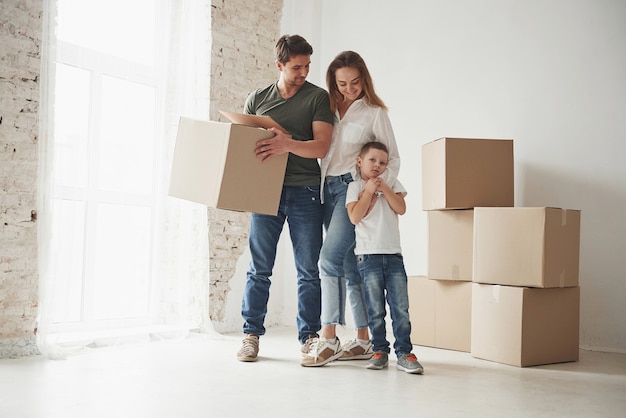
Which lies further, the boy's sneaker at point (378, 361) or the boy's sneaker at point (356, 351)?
the boy's sneaker at point (356, 351)

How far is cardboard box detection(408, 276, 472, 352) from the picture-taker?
3.06 metres

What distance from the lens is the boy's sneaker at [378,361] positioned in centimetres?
250

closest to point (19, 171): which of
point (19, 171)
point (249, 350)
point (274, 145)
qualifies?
point (19, 171)

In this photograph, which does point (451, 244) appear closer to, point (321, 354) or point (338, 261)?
point (338, 261)

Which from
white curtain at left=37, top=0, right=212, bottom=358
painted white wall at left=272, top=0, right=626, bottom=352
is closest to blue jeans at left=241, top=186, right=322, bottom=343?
white curtain at left=37, top=0, right=212, bottom=358

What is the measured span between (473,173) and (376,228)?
2.57 feet

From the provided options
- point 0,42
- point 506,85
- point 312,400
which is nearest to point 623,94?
point 506,85

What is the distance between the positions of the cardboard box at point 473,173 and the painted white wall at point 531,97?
0.35 metres

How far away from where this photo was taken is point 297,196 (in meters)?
2.65

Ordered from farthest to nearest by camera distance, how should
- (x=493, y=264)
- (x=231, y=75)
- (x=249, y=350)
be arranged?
1. (x=231, y=75)
2. (x=493, y=264)
3. (x=249, y=350)

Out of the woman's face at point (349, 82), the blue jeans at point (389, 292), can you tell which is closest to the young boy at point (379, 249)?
the blue jeans at point (389, 292)

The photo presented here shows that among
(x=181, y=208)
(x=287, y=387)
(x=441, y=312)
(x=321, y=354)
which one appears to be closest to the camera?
(x=287, y=387)

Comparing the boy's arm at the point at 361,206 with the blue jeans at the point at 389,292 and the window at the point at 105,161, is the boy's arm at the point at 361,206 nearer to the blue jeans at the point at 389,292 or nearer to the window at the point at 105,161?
the blue jeans at the point at 389,292

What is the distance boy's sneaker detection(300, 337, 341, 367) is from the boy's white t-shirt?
0.40 meters
